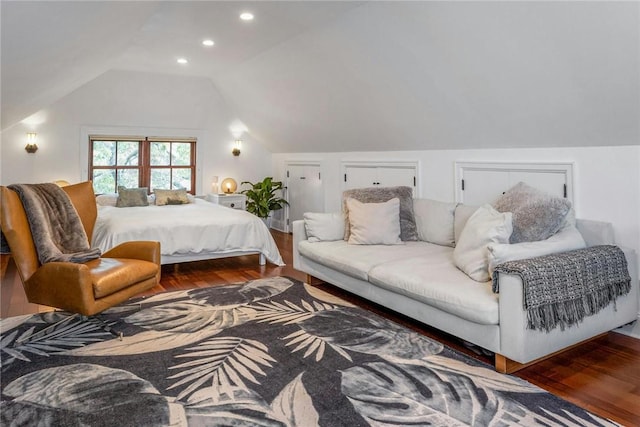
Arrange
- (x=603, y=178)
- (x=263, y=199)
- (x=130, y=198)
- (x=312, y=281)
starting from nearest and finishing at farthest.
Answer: (x=603, y=178) < (x=312, y=281) < (x=130, y=198) < (x=263, y=199)

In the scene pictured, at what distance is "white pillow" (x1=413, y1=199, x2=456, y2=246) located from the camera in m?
3.62

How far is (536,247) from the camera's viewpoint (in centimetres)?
255

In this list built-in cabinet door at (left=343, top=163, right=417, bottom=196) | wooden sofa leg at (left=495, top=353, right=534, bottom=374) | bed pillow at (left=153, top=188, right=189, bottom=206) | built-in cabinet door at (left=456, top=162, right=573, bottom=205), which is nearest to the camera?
wooden sofa leg at (left=495, top=353, right=534, bottom=374)

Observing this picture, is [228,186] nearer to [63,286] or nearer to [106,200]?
[106,200]

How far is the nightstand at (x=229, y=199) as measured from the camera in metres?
6.77

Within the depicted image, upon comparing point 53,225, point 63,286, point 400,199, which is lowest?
point 63,286

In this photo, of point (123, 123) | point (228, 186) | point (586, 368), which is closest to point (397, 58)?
point (586, 368)

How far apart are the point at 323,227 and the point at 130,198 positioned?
10.4 feet

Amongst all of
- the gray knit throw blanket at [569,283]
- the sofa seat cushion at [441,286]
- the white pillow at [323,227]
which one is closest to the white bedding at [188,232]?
the white pillow at [323,227]

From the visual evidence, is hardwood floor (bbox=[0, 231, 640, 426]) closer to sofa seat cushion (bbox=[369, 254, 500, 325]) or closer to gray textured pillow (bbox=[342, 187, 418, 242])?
sofa seat cushion (bbox=[369, 254, 500, 325])

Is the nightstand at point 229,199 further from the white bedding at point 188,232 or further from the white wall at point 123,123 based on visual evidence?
the white bedding at point 188,232

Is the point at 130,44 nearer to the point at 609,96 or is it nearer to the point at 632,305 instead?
the point at 609,96

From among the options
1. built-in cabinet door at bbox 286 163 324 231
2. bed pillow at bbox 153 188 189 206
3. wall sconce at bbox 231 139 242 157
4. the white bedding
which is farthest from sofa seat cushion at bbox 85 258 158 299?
wall sconce at bbox 231 139 242 157

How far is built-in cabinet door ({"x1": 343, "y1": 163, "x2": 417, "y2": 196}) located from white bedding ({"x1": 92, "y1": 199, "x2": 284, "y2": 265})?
1447 mm
